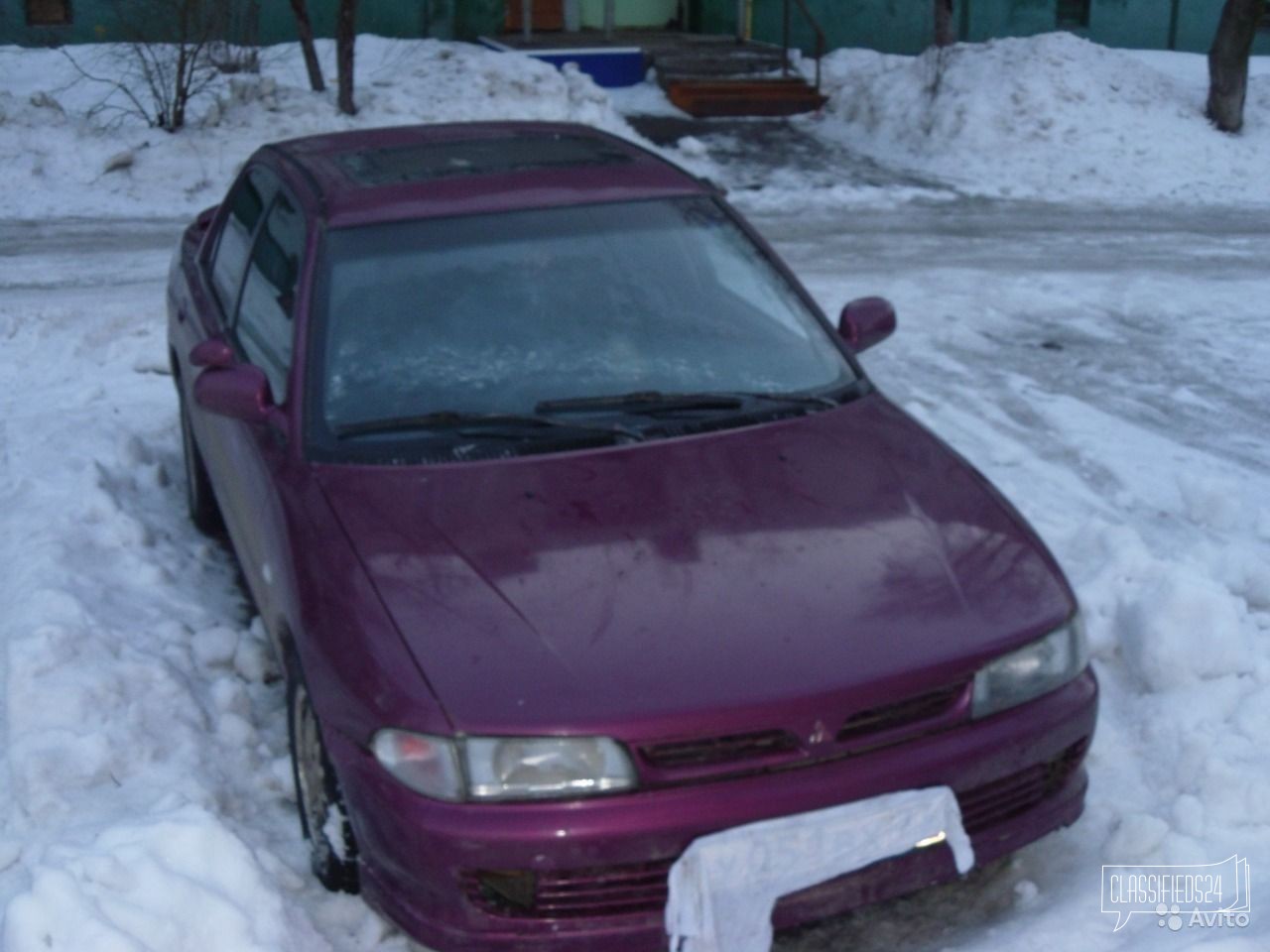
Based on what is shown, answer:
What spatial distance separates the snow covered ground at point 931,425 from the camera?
3732 mm

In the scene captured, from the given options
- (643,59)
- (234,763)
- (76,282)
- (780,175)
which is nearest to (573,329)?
(234,763)

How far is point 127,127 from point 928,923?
1284 cm

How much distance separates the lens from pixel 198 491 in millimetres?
6016

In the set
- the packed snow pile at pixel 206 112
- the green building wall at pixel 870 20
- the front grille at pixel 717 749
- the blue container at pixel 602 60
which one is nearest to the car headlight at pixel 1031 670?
the front grille at pixel 717 749

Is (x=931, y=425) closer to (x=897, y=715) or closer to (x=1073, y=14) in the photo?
(x=897, y=715)

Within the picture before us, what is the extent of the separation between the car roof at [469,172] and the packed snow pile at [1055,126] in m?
10.0

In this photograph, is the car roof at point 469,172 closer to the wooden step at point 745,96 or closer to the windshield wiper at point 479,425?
the windshield wiper at point 479,425

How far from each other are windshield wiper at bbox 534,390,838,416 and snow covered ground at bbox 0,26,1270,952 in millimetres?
1225

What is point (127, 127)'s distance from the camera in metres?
14.8

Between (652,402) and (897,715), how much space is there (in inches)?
49.6

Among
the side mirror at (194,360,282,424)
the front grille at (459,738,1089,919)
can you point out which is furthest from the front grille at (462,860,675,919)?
the side mirror at (194,360,282,424)

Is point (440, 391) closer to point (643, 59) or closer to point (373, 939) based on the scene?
point (373, 939)

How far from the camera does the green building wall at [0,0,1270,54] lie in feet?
67.8

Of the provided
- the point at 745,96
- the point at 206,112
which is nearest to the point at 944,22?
the point at 745,96
